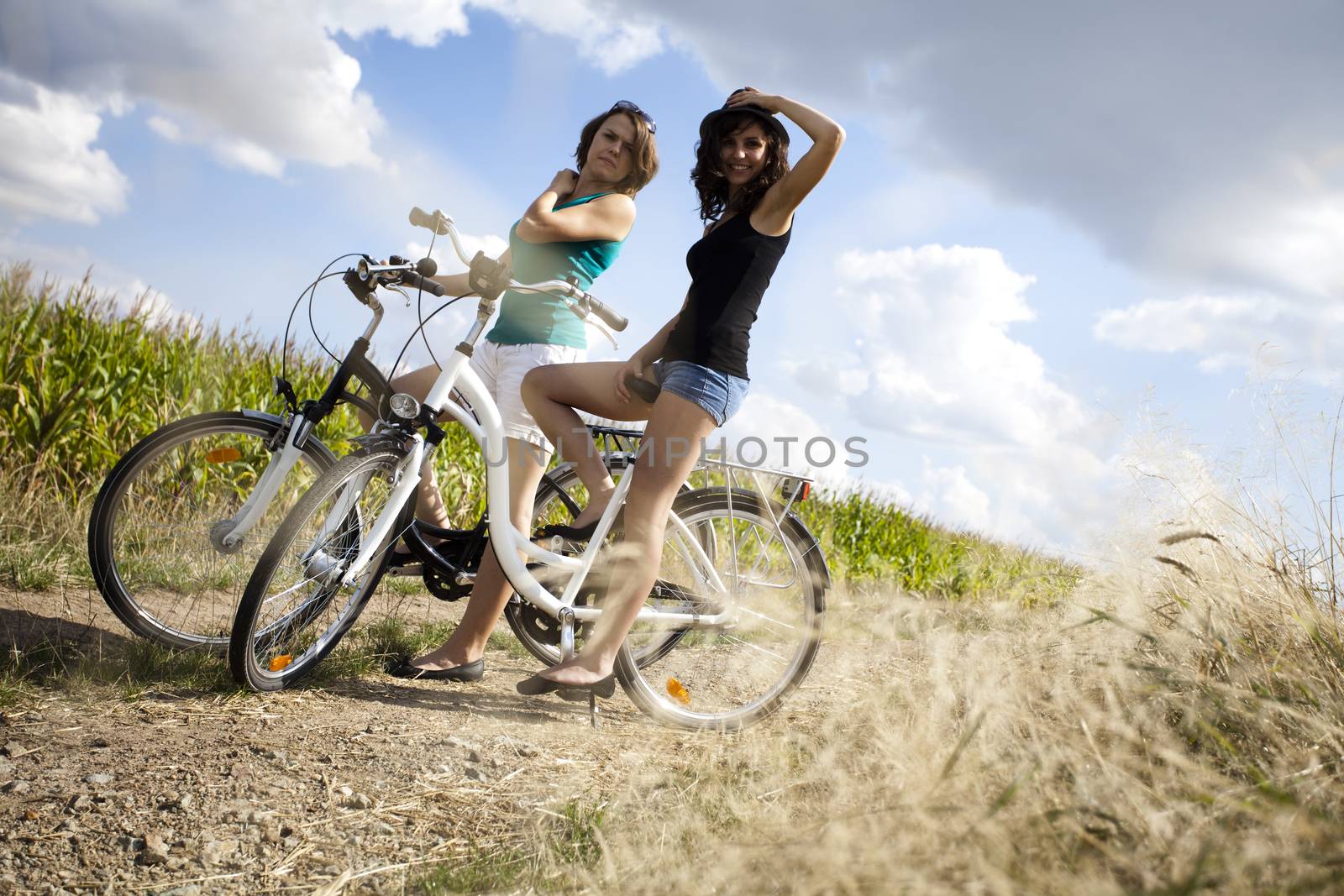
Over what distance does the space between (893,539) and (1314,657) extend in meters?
7.90

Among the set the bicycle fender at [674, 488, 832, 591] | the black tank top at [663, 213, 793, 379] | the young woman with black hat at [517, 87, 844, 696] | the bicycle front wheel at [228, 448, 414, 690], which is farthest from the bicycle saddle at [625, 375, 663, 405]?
the bicycle front wheel at [228, 448, 414, 690]

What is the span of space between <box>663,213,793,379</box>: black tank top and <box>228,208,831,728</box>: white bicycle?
40cm

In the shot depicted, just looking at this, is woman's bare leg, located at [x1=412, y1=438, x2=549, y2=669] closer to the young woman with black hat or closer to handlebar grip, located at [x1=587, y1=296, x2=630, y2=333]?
the young woman with black hat

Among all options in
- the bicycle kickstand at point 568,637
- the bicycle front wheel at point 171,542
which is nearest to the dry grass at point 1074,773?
the bicycle kickstand at point 568,637

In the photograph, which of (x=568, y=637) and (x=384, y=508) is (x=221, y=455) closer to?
(x=384, y=508)

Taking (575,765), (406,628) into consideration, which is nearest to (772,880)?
(575,765)

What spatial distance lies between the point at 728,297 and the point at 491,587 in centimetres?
150

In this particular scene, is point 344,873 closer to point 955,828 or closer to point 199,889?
point 199,889

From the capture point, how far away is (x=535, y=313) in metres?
3.59

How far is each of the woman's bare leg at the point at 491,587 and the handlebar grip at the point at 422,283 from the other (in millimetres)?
648

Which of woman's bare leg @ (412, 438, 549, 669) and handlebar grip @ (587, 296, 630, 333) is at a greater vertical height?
handlebar grip @ (587, 296, 630, 333)

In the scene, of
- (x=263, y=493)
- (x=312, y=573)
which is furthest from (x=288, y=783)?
(x=263, y=493)

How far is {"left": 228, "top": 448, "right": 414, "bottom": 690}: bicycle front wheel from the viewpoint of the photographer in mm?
2949

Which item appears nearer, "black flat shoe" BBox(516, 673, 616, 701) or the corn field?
"black flat shoe" BBox(516, 673, 616, 701)
